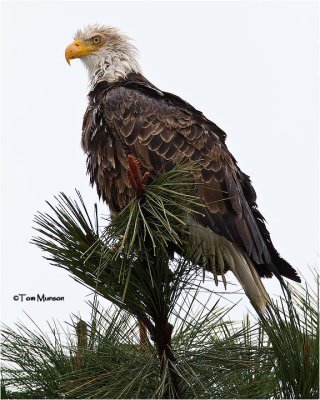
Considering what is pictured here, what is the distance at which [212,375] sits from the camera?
3.40 metres

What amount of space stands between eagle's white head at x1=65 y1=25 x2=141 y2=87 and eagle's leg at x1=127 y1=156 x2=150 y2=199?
2.82 m

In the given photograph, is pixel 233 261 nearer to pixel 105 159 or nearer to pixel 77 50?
pixel 105 159

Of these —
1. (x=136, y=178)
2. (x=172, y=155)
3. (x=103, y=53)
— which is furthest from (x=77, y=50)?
(x=136, y=178)

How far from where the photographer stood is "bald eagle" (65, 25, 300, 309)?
15.8ft

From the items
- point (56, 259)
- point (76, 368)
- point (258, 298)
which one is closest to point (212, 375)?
point (76, 368)

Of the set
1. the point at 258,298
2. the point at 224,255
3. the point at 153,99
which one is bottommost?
the point at 258,298

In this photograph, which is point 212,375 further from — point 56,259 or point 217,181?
point 217,181

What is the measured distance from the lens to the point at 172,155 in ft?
16.4

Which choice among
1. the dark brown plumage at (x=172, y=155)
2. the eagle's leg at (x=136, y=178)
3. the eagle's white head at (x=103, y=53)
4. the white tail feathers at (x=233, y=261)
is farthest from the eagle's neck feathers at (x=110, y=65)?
the eagle's leg at (x=136, y=178)

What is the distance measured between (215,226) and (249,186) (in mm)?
618

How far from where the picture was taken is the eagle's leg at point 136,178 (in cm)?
321

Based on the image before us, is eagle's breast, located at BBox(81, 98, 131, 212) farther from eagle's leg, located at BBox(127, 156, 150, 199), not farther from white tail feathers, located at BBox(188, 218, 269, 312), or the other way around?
eagle's leg, located at BBox(127, 156, 150, 199)

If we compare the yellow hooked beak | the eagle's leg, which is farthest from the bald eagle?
the eagle's leg

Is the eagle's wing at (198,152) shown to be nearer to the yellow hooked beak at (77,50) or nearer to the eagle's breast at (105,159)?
the eagle's breast at (105,159)
